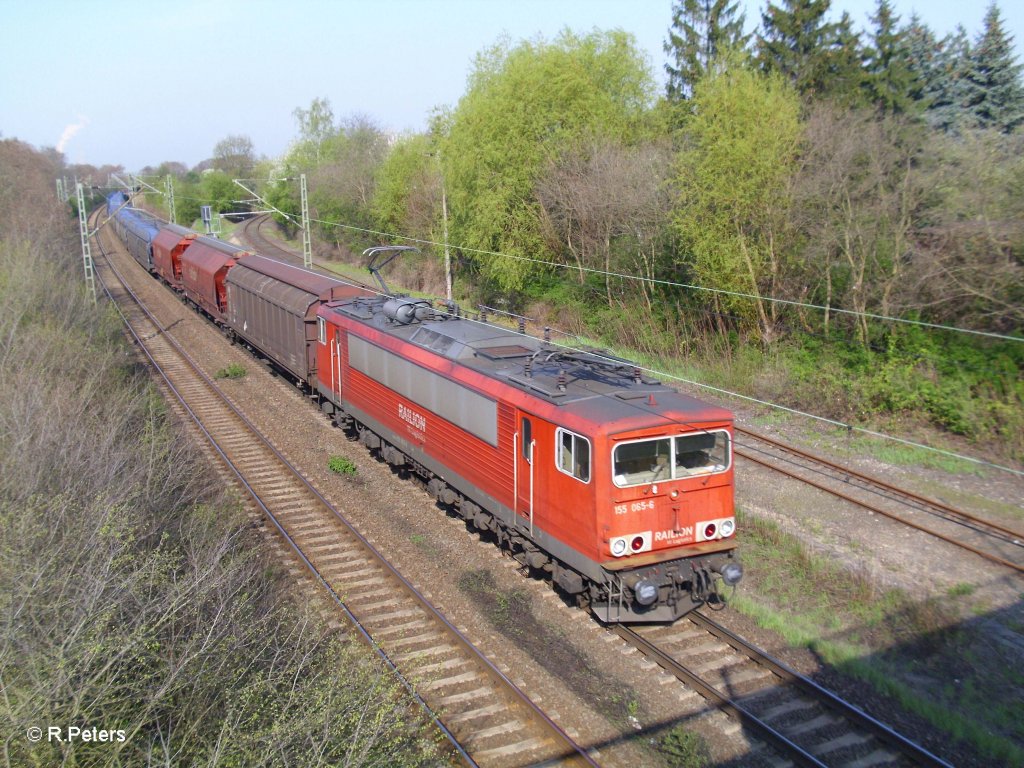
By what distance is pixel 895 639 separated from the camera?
10039 mm

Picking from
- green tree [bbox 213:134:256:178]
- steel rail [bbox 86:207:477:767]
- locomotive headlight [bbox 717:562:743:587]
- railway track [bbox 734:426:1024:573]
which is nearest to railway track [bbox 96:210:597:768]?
steel rail [bbox 86:207:477:767]

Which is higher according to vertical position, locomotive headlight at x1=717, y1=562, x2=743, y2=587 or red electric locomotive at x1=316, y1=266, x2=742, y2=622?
red electric locomotive at x1=316, y1=266, x2=742, y2=622

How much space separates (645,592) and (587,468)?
1.59 meters

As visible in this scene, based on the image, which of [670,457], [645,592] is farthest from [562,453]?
[645,592]

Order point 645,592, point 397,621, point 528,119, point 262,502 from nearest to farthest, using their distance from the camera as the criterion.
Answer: point 645,592
point 397,621
point 262,502
point 528,119

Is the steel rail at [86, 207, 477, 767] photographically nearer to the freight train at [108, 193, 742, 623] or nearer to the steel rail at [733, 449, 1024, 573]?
the freight train at [108, 193, 742, 623]

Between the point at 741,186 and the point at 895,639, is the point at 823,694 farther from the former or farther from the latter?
the point at 741,186

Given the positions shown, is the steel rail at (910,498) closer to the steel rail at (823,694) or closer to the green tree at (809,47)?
the steel rail at (823,694)

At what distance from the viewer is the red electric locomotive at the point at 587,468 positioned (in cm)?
932

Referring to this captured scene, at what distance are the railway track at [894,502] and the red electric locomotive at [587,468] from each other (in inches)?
171

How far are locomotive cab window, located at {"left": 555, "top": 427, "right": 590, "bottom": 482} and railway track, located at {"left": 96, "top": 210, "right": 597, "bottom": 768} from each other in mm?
2446

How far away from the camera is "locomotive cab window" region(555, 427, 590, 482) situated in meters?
9.39

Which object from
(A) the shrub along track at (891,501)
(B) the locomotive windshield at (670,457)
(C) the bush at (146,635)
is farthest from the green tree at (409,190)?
(B) the locomotive windshield at (670,457)

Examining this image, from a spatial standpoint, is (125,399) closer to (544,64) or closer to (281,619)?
(281,619)
